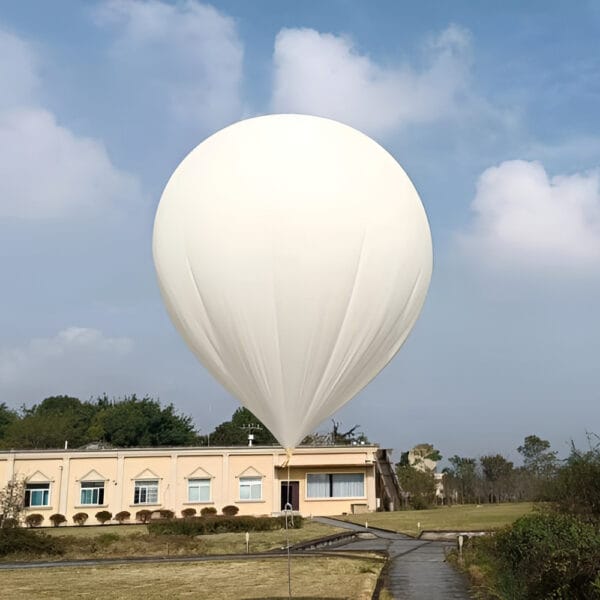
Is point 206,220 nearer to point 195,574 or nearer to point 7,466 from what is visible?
point 195,574

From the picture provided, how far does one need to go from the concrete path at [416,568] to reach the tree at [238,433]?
4290 centimetres

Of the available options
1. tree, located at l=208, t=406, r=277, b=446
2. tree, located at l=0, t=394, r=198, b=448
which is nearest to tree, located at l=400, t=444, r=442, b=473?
tree, located at l=208, t=406, r=277, b=446

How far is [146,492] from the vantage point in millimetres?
38812

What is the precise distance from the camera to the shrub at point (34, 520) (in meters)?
35.8

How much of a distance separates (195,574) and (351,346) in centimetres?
1100

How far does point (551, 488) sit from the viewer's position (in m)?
18.9

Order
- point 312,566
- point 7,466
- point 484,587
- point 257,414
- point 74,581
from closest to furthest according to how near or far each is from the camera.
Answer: point 257,414
point 484,587
point 74,581
point 312,566
point 7,466

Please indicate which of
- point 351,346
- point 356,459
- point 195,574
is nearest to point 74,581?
point 195,574

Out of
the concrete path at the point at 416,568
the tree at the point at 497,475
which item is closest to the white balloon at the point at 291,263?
the concrete path at the point at 416,568

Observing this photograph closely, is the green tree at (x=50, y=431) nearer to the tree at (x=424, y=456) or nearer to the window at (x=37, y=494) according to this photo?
the window at (x=37, y=494)

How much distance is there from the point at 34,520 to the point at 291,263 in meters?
33.6

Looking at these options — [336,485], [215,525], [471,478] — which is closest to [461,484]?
[471,478]

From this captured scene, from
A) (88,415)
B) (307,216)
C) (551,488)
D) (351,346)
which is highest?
(88,415)

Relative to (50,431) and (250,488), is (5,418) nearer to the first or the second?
(50,431)
